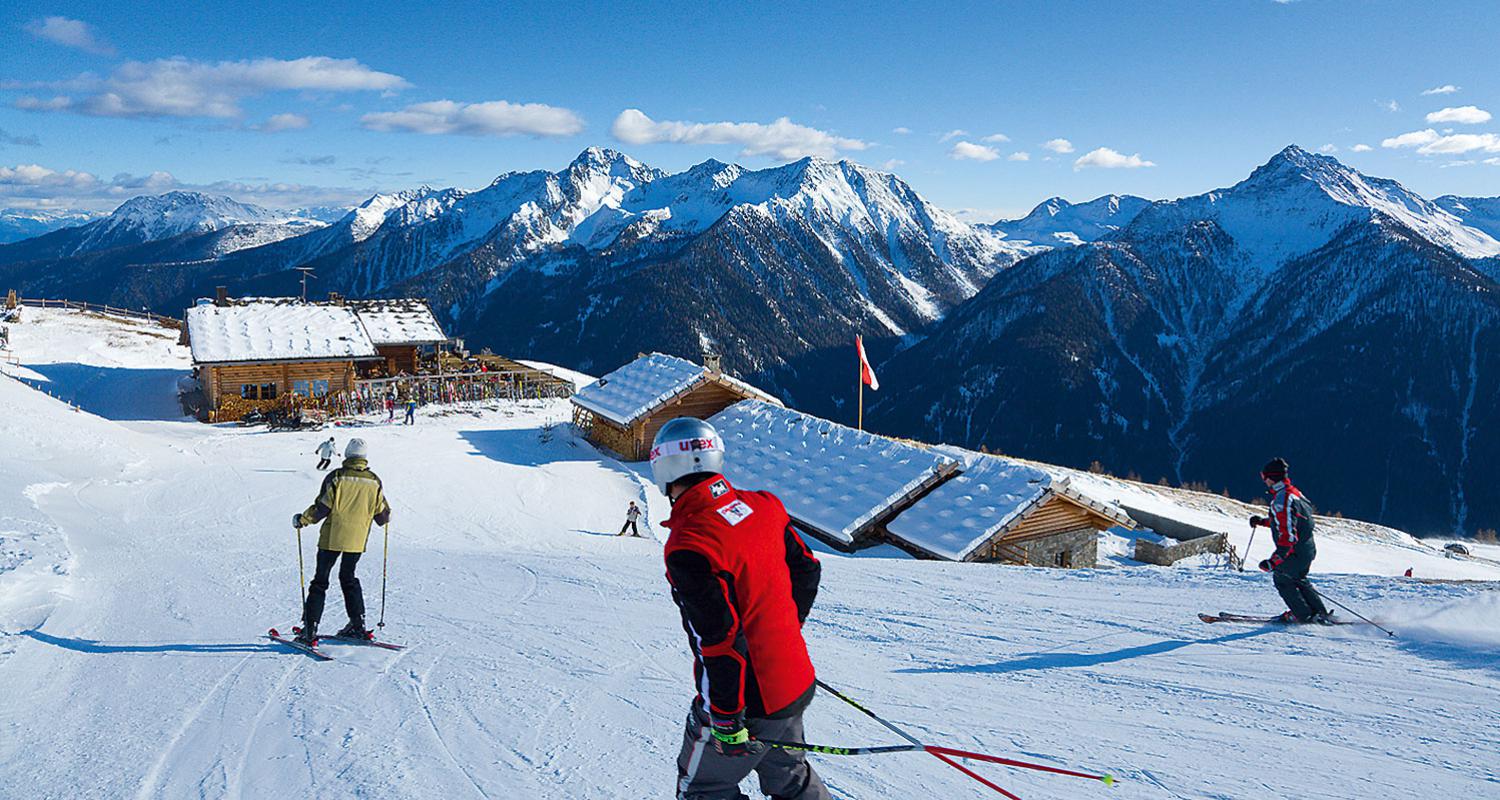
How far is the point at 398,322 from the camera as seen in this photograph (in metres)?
47.1

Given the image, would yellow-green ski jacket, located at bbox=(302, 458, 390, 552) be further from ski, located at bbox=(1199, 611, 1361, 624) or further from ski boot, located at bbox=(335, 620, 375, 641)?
ski, located at bbox=(1199, 611, 1361, 624)

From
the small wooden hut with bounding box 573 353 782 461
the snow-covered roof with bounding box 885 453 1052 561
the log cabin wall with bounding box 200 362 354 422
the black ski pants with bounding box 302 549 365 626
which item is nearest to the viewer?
the black ski pants with bounding box 302 549 365 626

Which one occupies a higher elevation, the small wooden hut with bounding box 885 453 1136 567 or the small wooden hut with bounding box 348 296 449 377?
the small wooden hut with bounding box 348 296 449 377

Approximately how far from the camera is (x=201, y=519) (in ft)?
58.8

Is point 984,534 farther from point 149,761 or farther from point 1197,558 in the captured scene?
point 149,761

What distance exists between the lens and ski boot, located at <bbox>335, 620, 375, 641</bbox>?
339 inches

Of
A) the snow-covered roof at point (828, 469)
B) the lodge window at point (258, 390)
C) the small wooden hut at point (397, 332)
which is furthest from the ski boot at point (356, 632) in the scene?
the small wooden hut at point (397, 332)

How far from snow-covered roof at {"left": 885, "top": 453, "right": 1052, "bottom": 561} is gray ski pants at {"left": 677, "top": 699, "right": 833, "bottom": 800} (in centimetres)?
1609

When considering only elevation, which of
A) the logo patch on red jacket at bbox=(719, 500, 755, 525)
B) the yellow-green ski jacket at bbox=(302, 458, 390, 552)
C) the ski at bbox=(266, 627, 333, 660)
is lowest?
the ski at bbox=(266, 627, 333, 660)

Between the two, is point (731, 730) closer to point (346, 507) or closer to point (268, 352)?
point (346, 507)

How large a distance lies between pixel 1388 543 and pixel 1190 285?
18070 centimetres

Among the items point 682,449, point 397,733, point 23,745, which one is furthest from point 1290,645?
point 23,745

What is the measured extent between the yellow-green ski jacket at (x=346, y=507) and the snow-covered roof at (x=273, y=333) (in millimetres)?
32646

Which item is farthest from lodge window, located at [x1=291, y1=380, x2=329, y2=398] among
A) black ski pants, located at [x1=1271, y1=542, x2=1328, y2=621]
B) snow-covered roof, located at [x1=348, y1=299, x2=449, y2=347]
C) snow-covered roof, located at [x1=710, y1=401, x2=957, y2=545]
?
black ski pants, located at [x1=1271, y1=542, x2=1328, y2=621]
